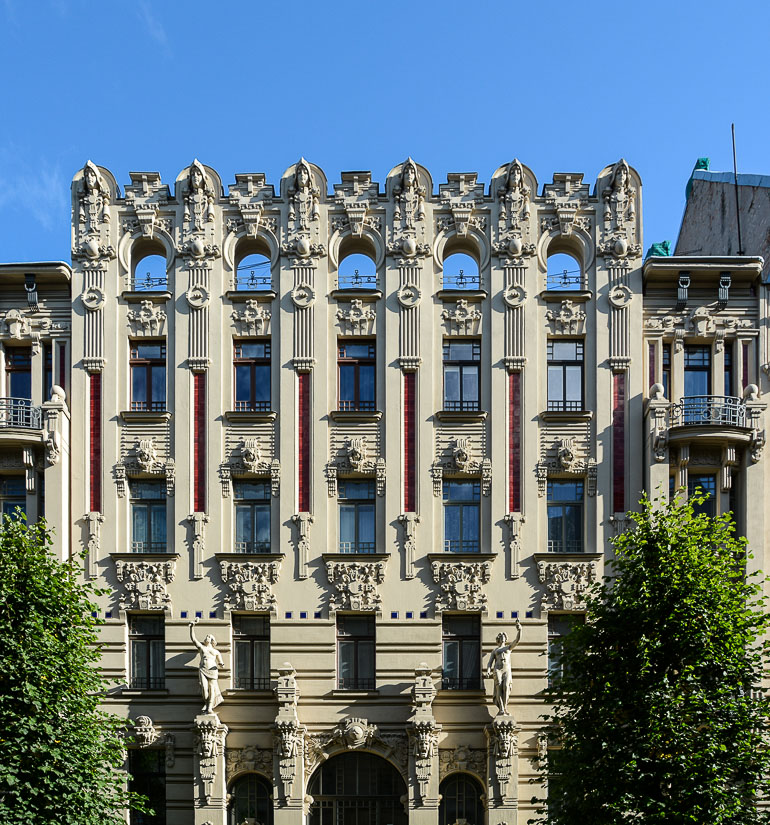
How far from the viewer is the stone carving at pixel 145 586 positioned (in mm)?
37344

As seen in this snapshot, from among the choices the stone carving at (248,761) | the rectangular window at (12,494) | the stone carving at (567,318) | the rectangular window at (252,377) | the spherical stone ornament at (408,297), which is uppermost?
the spherical stone ornament at (408,297)

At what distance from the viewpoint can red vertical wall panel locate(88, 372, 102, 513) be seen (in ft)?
125

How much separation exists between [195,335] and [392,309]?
620 cm

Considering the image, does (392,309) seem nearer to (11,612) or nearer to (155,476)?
(155,476)

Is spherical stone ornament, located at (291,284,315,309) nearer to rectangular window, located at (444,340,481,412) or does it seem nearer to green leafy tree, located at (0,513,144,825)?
rectangular window, located at (444,340,481,412)

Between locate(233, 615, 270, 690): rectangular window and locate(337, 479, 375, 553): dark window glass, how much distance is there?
3487 millimetres

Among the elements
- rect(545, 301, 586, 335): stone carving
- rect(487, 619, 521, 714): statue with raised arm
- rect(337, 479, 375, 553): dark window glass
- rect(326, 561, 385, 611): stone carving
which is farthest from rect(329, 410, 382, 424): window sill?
rect(487, 619, 521, 714): statue with raised arm

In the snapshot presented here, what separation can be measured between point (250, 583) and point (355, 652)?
12.4 ft

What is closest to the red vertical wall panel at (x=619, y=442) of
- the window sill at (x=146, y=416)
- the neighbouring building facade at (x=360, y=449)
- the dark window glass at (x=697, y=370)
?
the neighbouring building facade at (x=360, y=449)

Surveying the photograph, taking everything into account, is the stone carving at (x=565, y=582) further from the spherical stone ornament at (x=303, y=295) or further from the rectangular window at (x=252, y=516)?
the spherical stone ornament at (x=303, y=295)

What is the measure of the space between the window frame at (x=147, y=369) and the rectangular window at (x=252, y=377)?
7.35 feet

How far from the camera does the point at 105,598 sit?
37.6 m

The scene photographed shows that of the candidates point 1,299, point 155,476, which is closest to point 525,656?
point 155,476

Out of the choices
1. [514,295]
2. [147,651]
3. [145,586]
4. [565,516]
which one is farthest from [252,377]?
[565,516]
